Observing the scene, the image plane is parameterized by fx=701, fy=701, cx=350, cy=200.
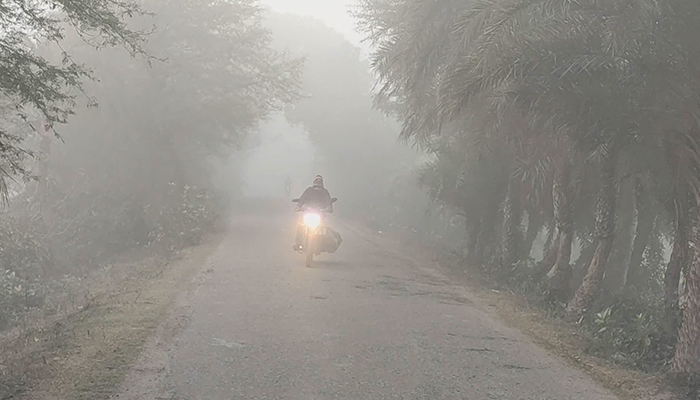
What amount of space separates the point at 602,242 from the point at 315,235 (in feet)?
19.2

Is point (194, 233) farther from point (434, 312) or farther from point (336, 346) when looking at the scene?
point (336, 346)

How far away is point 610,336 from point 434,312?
2.52 metres

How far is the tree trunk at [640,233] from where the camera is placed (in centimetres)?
1604

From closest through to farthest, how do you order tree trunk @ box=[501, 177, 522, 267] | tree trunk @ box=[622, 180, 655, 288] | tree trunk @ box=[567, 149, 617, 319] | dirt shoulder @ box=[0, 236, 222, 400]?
1. dirt shoulder @ box=[0, 236, 222, 400]
2. tree trunk @ box=[567, 149, 617, 319]
3. tree trunk @ box=[622, 180, 655, 288]
4. tree trunk @ box=[501, 177, 522, 267]

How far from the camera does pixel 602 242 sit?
39.4ft

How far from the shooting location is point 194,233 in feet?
67.8

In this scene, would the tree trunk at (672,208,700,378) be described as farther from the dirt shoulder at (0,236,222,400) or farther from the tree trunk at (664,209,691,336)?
the dirt shoulder at (0,236,222,400)

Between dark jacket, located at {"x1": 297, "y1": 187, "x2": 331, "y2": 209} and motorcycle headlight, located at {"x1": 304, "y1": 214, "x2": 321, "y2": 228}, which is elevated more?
dark jacket, located at {"x1": 297, "y1": 187, "x2": 331, "y2": 209}

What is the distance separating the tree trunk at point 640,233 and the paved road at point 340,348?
544cm

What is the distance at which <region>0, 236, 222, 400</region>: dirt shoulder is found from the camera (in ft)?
20.1

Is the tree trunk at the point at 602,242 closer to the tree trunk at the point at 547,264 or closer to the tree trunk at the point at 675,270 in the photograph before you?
the tree trunk at the point at 675,270

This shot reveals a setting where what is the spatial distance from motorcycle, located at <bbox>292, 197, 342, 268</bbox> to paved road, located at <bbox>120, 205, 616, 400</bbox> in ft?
4.22

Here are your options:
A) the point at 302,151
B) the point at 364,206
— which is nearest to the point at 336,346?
the point at 364,206

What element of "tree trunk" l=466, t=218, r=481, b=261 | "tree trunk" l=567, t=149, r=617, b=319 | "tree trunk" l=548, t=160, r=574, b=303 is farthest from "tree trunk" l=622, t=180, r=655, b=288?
"tree trunk" l=466, t=218, r=481, b=261
